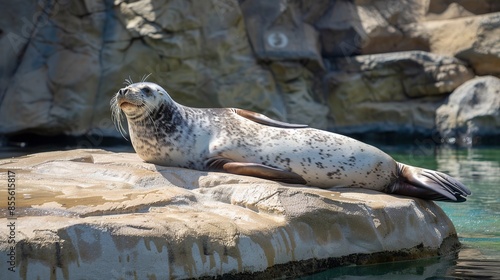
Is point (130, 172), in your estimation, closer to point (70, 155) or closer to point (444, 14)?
point (70, 155)

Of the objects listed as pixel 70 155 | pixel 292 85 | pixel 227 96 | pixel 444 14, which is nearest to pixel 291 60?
pixel 292 85

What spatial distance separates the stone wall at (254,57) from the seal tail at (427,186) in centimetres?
804

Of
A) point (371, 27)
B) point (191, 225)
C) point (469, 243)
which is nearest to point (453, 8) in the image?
point (371, 27)

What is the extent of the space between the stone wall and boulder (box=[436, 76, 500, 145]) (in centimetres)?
28

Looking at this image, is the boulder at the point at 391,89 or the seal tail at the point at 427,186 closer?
the seal tail at the point at 427,186

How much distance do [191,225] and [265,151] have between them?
5.51 ft

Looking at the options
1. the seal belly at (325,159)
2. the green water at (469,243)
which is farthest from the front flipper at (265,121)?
the green water at (469,243)

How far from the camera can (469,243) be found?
501 centimetres

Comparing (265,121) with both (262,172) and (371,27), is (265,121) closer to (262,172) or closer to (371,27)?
(262,172)

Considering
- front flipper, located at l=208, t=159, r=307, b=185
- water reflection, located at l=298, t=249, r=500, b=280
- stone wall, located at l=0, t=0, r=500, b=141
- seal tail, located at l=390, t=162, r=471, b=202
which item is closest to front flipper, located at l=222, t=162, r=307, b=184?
front flipper, located at l=208, t=159, r=307, b=185

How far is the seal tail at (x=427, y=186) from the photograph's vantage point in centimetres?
504

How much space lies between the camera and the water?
4.09 meters

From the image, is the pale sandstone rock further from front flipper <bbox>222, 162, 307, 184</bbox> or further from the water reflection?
the water reflection

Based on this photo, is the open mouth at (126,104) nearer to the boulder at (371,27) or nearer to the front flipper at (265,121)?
the front flipper at (265,121)
